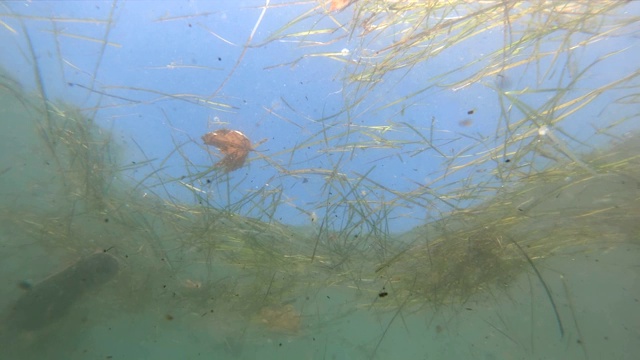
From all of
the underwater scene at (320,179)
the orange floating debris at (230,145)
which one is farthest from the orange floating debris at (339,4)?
the orange floating debris at (230,145)

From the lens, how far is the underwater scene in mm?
2229

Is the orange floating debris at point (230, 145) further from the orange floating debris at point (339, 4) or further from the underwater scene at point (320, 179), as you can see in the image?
the orange floating debris at point (339, 4)

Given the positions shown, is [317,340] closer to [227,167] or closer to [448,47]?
[227,167]

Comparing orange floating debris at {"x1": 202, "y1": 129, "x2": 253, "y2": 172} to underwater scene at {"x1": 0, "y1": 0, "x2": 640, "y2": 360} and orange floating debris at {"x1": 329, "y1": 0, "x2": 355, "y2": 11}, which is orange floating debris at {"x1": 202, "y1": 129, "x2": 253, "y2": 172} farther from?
orange floating debris at {"x1": 329, "y1": 0, "x2": 355, "y2": 11}

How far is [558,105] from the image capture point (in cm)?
227

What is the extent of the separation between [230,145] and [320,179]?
633 millimetres

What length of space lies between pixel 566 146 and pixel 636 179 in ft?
1.96

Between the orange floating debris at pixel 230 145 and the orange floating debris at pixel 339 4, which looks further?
the orange floating debris at pixel 230 145

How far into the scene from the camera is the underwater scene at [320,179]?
2229 millimetres

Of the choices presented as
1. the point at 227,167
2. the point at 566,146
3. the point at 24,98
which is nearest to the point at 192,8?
the point at 227,167

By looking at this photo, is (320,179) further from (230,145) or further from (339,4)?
(339,4)

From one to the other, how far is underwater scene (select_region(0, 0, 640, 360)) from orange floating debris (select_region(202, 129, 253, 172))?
13 mm

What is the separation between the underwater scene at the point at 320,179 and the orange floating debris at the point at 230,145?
0.04ft

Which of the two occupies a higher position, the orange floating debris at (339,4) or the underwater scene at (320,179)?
the orange floating debris at (339,4)
